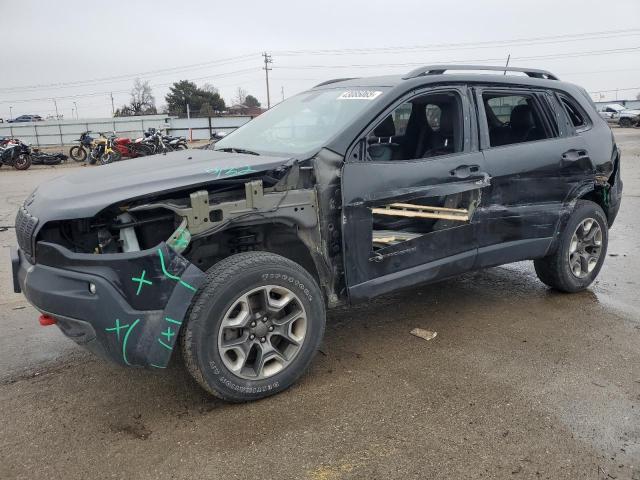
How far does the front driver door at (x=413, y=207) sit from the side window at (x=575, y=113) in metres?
1.21

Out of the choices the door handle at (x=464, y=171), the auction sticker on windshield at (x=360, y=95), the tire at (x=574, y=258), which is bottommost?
the tire at (x=574, y=258)

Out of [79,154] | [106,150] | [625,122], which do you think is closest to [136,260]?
[106,150]

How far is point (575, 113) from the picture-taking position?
457 cm

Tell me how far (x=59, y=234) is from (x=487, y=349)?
281 cm

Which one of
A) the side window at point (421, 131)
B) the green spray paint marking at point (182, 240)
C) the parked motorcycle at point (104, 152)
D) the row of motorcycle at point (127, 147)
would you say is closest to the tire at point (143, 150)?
the row of motorcycle at point (127, 147)

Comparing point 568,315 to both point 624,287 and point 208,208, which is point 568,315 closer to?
point 624,287

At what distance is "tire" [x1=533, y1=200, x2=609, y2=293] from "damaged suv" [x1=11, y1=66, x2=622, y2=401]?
15 millimetres

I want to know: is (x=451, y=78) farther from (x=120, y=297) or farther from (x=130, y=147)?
(x=130, y=147)

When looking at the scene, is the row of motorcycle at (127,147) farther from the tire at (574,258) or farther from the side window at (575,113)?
the tire at (574,258)

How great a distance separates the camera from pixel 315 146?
321 centimetres

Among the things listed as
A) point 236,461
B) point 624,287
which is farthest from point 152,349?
point 624,287

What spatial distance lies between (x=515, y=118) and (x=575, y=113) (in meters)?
0.56

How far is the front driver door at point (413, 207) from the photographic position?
10.5ft

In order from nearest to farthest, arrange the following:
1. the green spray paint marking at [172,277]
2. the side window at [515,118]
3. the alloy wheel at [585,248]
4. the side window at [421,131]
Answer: the green spray paint marking at [172,277] → the side window at [421,131] → the side window at [515,118] → the alloy wheel at [585,248]
